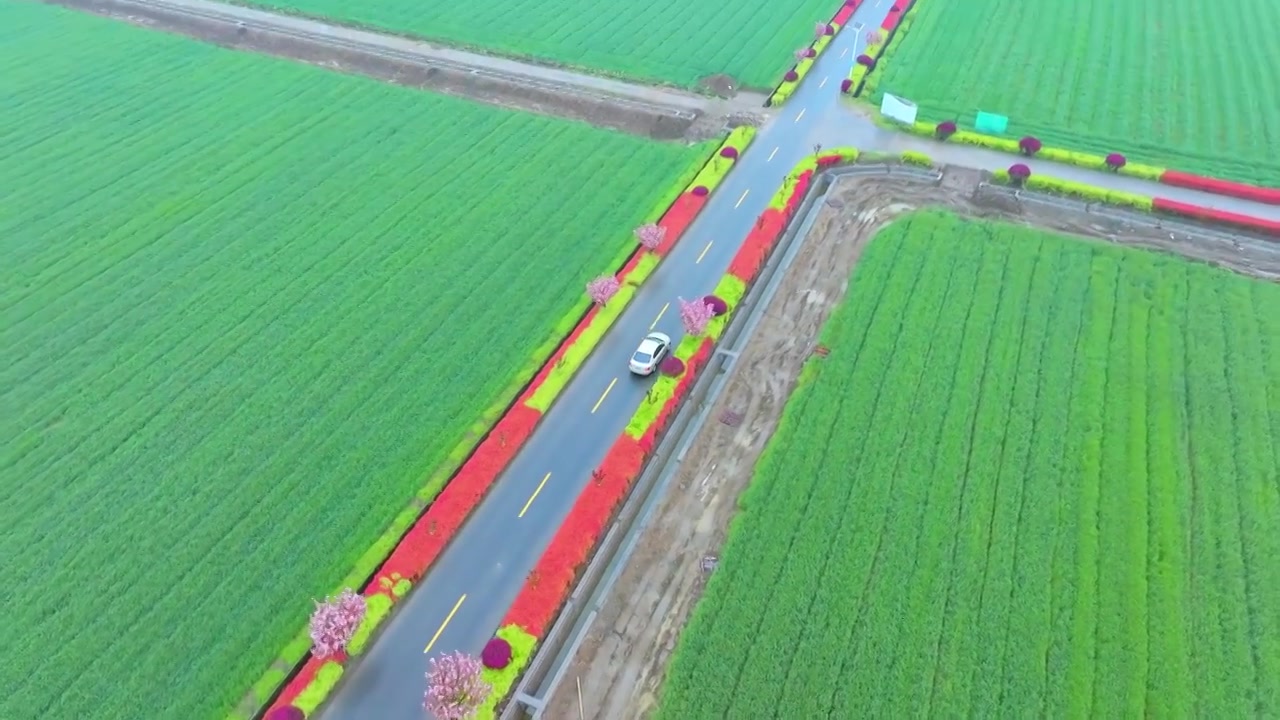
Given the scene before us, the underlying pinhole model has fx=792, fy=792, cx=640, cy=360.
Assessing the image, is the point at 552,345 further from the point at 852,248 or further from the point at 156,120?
the point at 156,120

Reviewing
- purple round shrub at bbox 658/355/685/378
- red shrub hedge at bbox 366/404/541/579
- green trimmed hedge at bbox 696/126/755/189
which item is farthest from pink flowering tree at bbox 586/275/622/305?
green trimmed hedge at bbox 696/126/755/189

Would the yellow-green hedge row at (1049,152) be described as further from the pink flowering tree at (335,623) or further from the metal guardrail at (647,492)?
the pink flowering tree at (335,623)

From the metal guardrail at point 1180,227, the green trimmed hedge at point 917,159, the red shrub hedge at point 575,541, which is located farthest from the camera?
the green trimmed hedge at point 917,159

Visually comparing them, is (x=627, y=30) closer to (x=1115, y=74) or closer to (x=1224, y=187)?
(x=1115, y=74)

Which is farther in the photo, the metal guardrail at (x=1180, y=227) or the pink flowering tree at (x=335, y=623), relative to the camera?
the metal guardrail at (x=1180, y=227)

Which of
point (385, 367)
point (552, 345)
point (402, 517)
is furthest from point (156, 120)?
point (402, 517)

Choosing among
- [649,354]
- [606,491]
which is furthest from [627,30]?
[606,491]

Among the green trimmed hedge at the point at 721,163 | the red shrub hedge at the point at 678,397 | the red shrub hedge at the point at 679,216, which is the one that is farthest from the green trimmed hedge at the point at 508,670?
the green trimmed hedge at the point at 721,163
